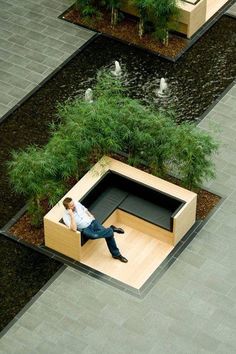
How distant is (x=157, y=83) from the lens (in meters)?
22.2

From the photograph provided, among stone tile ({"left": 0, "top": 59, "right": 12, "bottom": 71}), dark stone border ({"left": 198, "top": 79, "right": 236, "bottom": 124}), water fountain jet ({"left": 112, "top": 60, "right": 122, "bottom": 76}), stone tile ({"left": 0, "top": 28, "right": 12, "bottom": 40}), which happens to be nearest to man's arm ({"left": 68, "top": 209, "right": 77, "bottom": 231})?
dark stone border ({"left": 198, "top": 79, "right": 236, "bottom": 124})

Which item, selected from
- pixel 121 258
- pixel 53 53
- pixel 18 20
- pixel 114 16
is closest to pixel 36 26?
pixel 18 20

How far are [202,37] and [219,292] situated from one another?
7.48 m

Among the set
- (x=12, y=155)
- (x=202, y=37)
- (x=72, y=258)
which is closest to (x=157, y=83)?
(x=202, y=37)

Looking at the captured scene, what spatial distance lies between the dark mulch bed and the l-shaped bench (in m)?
4.67

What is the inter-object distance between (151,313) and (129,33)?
26.4 feet

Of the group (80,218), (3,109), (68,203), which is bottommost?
(3,109)

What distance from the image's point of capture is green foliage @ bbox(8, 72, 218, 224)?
18.4m

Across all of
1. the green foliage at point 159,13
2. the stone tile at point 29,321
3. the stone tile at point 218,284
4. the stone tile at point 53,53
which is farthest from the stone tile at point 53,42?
the stone tile at point 29,321

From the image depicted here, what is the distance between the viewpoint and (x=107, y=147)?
18.9 m

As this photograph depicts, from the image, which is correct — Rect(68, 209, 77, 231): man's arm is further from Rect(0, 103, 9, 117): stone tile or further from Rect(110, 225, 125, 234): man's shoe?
Rect(0, 103, 9, 117): stone tile

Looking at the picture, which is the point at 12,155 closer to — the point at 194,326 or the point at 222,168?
the point at 222,168

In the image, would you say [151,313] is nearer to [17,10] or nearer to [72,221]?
[72,221]

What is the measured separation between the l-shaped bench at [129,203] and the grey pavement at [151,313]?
49 centimetres
